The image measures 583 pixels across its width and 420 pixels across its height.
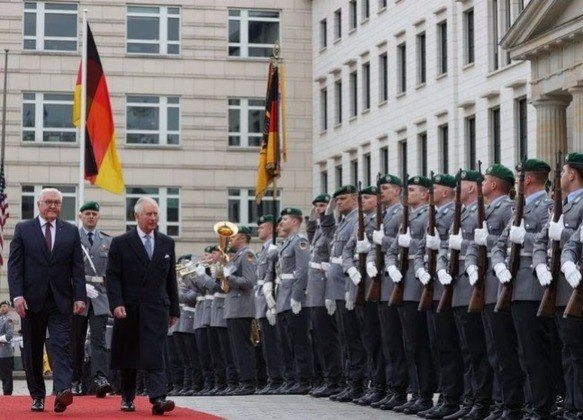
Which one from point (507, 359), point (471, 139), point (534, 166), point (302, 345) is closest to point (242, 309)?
point (302, 345)

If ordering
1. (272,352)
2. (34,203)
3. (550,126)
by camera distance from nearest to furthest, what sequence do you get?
(272,352)
(550,126)
(34,203)

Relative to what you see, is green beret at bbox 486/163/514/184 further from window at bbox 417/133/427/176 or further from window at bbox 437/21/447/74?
window at bbox 417/133/427/176

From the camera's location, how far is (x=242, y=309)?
2403cm

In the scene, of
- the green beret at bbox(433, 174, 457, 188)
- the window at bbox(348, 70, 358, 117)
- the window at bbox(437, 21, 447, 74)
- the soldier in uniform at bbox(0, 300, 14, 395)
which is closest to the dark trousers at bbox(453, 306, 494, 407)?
the green beret at bbox(433, 174, 457, 188)

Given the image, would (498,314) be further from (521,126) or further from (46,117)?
(46,117)

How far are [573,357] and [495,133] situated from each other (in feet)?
106

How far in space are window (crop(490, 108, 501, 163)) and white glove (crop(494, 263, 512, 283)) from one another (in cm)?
3107

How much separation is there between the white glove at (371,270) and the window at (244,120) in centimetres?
4473

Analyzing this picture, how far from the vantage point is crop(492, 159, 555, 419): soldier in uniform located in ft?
48.6

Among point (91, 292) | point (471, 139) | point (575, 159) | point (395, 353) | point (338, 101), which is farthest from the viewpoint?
point (338, 101)

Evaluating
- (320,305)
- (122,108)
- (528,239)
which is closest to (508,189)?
(528,239)

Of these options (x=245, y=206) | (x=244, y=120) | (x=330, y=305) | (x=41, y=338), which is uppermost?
(x=244, y=120)

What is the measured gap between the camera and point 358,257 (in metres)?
18.7

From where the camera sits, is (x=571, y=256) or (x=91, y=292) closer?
(x=571, y=256)
